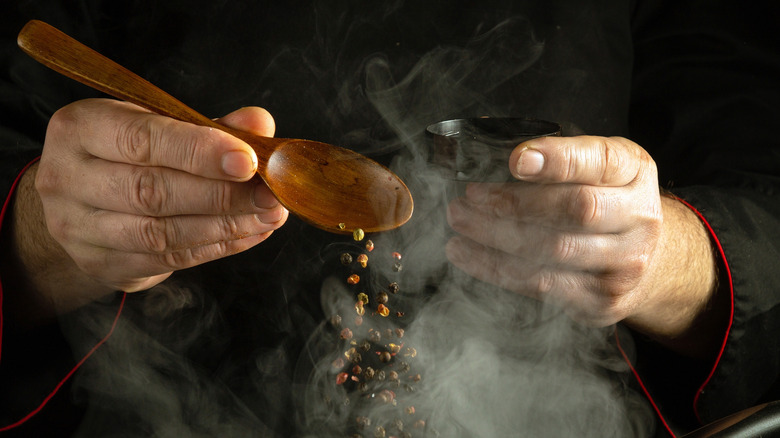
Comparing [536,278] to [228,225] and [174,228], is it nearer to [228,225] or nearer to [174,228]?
[228,225]

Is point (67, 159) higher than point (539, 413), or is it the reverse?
point (67, 159)

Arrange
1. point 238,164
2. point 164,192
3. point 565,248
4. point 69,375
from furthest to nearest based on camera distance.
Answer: point 69,375
point 565,248
point 164,192
point 238,164

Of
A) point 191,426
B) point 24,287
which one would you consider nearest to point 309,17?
point 24,287

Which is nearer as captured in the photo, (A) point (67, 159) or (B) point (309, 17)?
(A) point (67, 159)

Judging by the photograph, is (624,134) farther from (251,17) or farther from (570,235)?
(251,17)

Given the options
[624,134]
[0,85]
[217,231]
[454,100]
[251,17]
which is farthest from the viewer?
[624,134]

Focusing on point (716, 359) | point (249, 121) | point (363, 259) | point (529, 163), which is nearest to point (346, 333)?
point (363, 259)

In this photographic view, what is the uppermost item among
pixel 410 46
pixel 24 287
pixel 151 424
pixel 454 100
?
pixel 410 46
